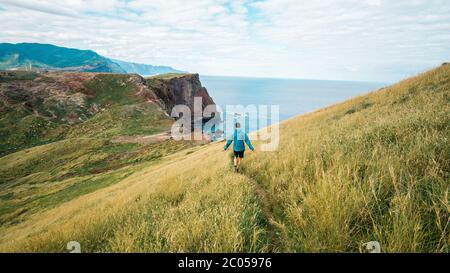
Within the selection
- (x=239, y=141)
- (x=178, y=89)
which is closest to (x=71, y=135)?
(x=178, y=89)

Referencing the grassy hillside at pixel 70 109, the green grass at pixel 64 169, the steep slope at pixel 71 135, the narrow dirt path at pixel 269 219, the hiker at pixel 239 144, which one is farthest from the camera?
the grassy hillside at pixel 70 109

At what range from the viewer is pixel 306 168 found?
5434 mm

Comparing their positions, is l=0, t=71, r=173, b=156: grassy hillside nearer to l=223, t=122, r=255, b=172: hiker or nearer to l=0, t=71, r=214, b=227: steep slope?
l=0, t=71, r=214, b=227: steep slope

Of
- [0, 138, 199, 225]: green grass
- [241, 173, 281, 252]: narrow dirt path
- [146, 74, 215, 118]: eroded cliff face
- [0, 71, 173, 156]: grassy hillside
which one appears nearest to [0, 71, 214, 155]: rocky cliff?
[0, 71, 173, 156]: grassy hillside

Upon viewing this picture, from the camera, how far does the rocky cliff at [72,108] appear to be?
207 feet

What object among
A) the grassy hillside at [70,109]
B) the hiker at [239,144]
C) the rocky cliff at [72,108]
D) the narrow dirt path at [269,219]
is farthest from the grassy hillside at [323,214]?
the grassy hillside at [70,109]

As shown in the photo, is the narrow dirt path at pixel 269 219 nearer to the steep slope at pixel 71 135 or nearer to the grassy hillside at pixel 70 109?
the steep slope at pixel 71 135

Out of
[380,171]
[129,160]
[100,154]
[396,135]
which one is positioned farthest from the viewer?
[100,154]
